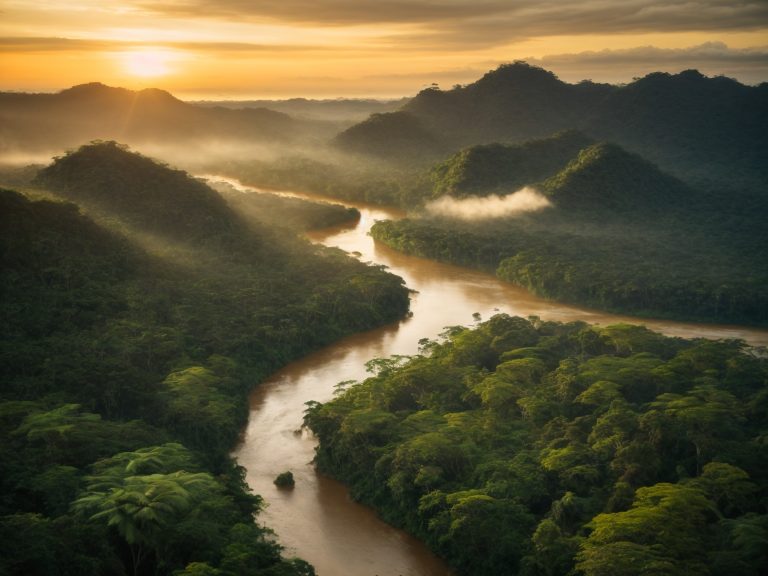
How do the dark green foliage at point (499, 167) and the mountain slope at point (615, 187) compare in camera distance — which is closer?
the mountain slope at point (615, 187)

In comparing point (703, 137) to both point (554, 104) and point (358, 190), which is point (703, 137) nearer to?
point (554, 104)

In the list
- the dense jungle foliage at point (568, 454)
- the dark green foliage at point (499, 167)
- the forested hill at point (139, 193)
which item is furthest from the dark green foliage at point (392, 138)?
the dense jungle foliage at point (568, 454)

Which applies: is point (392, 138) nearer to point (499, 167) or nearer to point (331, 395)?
point (499, 167)

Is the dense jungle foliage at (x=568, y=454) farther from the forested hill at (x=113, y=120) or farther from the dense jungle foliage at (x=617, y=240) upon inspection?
the forested hill at (x=113, y=120)

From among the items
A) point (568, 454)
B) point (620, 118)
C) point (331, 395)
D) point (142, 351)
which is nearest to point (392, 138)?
point (620, 118)

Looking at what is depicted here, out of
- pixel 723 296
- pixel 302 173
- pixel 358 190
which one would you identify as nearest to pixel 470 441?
pixel 723 296

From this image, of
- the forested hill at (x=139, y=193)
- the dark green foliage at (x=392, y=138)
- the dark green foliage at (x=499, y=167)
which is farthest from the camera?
the dark green foliage at (x=392, y=138)
